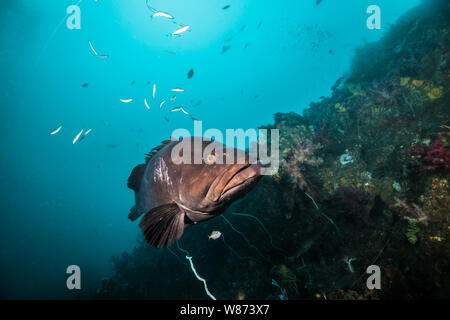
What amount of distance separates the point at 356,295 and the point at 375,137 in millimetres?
4874

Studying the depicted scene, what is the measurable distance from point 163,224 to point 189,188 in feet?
2.48

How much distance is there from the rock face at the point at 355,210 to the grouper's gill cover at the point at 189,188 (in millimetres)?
3164

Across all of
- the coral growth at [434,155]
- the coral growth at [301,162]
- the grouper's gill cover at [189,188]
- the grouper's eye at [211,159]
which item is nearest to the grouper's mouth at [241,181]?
the grouper's gill cover at [189,188]

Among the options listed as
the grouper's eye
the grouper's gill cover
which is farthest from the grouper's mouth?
the grouper's eye

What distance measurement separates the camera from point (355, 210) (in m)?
4.86

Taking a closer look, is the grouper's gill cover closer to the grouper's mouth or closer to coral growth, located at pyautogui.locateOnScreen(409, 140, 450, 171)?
the grouper's mouth

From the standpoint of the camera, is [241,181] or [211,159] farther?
[211,159]

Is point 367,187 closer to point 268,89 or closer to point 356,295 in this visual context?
point 356,295

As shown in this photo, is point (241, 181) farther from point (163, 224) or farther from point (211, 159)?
point (163, 224)

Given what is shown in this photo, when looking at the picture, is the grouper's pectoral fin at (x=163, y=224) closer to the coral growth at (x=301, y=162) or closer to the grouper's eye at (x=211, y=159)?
the grouper's eye at (x=211, y=159)

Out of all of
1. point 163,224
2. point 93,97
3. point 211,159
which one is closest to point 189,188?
point 211,159

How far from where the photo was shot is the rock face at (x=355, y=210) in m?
3.90

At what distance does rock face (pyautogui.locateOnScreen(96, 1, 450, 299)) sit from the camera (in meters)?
3.90
